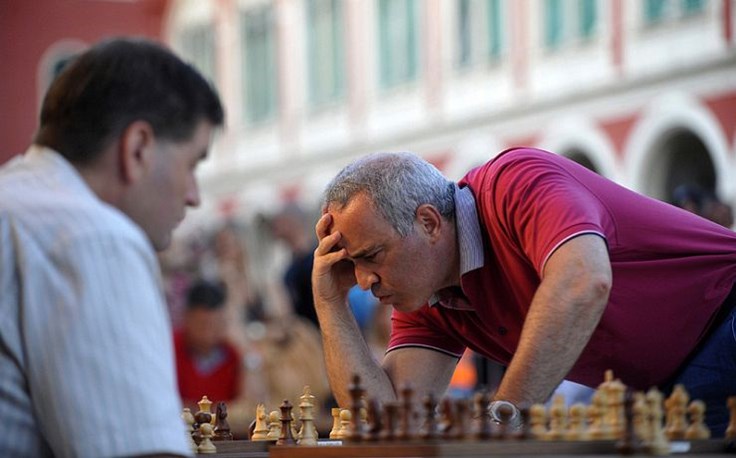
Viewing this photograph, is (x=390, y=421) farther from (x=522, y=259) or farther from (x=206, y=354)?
(x=206, y=354)

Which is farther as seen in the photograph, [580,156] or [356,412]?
[580,156]

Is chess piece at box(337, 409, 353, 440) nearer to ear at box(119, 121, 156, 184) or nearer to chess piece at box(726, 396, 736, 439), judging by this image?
chess piece at box(726, 396, 736, 439)

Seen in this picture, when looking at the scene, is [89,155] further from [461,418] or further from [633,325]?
[633,325]

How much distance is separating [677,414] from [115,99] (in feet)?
3.28

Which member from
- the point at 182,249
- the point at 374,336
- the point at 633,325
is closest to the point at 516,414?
the point at 633,325

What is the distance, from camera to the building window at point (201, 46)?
27.0 metres

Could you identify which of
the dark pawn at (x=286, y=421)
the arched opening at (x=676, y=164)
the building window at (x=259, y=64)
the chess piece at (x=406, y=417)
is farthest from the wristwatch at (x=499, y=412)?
the building window at (x=259, y=64)

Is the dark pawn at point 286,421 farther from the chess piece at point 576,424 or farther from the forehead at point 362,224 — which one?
the chess piece at point 576,424

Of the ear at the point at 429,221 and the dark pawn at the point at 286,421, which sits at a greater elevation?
the ear at the point at 429,221

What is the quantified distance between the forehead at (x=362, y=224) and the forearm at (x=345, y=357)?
24 centimetres

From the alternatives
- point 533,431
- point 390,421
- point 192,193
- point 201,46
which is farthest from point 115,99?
point 201,46

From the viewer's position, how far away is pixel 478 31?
65.8 ft

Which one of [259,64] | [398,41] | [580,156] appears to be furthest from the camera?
[259,64]

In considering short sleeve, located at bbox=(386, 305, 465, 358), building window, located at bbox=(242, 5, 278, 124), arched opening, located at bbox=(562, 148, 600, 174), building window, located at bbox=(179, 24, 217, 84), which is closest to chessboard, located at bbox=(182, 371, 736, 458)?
short sleeve, located at bbox=(386, 305, 465, 358)
